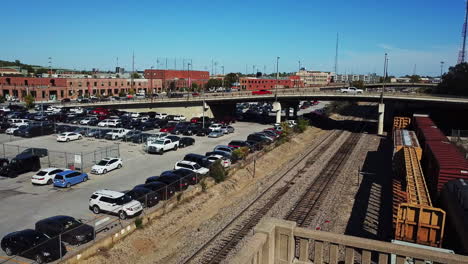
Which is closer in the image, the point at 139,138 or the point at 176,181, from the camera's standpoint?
the point at 176,181

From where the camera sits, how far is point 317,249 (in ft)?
26.2

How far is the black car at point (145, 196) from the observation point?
21.9 meters

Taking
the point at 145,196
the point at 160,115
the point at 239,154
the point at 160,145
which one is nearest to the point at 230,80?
the point at 160,115

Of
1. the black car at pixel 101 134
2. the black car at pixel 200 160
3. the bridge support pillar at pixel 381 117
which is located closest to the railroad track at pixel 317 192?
the black car at pixel 200 160

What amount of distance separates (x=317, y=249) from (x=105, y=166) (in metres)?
25.4

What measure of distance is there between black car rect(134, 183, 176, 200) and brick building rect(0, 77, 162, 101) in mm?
72618

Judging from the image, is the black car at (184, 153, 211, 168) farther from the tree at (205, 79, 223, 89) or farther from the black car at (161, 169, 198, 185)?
the tree at (205, 79, 223, 89)

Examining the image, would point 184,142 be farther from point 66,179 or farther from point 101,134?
point 66,179

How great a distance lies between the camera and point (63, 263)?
15.4 m

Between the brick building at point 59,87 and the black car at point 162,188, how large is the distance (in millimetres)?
72618

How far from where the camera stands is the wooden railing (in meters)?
6.82

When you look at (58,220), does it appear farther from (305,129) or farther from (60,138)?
(305,129)

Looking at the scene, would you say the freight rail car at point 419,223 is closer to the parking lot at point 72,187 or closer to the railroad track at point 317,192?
the railroad track at point 317,192

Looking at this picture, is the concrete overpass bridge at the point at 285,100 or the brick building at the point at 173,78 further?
the brick building at the point at 173,78
